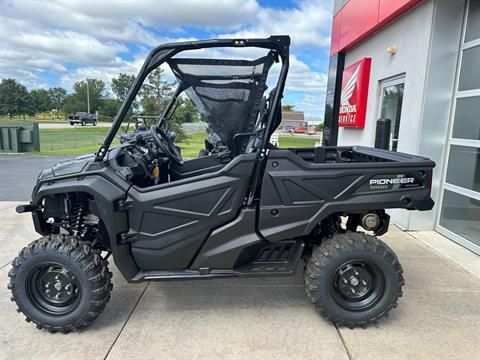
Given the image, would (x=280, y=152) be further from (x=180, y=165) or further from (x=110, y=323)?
(x=110, y=323)

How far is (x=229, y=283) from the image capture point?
11.2 feet

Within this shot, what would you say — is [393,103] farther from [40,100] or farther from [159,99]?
[40,100]

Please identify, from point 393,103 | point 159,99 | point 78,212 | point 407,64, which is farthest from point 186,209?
point 393,103

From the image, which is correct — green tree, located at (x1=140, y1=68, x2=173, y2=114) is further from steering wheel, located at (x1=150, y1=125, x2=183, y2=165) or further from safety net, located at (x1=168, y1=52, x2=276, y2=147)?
safety net, located at (x1=168, y1=52, x2=276, y2=147)

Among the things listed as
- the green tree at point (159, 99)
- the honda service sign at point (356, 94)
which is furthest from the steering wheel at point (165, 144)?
the honda service sign at point (356, 94)

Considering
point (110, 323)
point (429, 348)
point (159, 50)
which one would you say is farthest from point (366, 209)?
point (110, 323)

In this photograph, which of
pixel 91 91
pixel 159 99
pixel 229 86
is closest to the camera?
pixel 229 86

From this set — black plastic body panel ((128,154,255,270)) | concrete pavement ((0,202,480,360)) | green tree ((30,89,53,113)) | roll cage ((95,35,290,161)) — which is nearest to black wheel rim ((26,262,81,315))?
concrete pavement ((0,202,480,360))

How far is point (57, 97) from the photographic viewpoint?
233 feet

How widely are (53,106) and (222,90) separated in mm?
77966

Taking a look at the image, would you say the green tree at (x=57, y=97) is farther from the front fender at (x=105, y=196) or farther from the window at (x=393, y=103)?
the front fender at (x=105, y=196)

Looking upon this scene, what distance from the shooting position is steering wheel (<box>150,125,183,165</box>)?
11.6 ft

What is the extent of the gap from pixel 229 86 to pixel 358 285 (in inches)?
75.5

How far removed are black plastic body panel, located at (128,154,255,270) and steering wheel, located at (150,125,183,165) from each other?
1.03 meters
